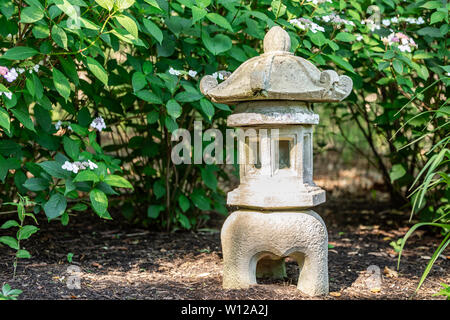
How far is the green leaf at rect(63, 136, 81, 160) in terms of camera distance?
2.98 m

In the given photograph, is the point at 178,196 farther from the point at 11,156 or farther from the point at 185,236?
the point at 11,156

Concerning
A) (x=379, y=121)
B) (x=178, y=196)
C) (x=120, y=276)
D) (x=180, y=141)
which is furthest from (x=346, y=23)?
(x=120, y=276)

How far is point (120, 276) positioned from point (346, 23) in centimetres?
216

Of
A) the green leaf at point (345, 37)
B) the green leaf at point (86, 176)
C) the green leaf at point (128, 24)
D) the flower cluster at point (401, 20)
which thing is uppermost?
the flower cluster at point (401, 20)

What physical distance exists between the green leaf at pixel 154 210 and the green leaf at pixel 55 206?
1115 mm

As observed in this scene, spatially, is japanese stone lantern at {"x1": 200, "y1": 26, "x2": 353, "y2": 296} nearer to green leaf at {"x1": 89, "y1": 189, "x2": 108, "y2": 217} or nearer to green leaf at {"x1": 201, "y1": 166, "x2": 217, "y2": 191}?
green leaf at {"x1": 89, "y1": 189, "x2": 108, "y2": 217}

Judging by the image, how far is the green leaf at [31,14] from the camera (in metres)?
2.43

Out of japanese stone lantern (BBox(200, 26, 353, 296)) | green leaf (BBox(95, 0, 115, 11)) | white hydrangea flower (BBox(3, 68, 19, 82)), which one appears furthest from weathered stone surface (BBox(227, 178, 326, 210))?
white hydrangea flower (BBox(3, 68, 19, 82))

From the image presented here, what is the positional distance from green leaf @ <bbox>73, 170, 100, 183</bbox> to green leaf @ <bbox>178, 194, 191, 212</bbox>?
1198 millimetres

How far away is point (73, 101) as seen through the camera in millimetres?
3539

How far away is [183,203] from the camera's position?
3.95 metres

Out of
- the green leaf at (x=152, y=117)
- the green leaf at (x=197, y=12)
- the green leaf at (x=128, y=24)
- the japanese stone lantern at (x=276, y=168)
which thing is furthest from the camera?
the green leaf at (x=152, y=117)

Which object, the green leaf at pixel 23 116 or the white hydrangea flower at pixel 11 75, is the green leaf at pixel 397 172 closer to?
the green leaf at pixel 23 116
